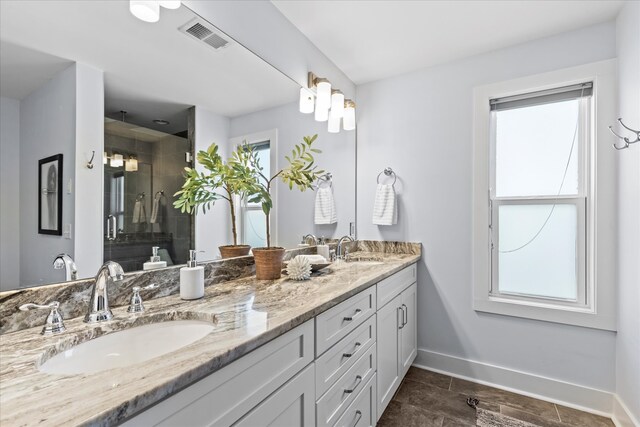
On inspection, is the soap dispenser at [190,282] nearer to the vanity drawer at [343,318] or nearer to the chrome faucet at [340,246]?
the vanity drawer at [343,318]

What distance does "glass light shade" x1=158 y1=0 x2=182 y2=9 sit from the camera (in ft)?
3.87

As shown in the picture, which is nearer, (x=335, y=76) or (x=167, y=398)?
(x=167, y=398)

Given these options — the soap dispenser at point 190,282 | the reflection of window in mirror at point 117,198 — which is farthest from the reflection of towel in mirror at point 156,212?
the soap dispenser at point 190,282

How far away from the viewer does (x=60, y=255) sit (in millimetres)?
941

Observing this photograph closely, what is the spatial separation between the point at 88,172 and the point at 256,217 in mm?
798

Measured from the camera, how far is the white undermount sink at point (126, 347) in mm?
746

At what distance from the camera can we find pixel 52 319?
0.83m

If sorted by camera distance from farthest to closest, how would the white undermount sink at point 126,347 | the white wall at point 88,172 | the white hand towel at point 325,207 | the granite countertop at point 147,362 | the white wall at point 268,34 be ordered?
the white hand towel at point 325,207 → the white wall at point 268,34 → the white wall at point 88,172 → the white undermount sink at point 126,347 → the granite countertop at point 147,362

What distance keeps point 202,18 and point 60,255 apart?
1.11 meters

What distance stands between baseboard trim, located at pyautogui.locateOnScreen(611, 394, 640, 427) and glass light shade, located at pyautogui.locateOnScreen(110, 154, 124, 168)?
2.68 meters

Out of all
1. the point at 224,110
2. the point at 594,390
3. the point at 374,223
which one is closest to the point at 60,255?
the point at 224,110

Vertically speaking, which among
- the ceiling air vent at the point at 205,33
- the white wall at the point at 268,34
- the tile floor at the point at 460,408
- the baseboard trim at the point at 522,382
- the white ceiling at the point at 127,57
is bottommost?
the tile floor at the point at 460,408

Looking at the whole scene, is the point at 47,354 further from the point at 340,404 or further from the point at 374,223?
the point at 374,223

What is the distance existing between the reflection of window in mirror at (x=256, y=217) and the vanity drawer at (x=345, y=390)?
0.80 meters
